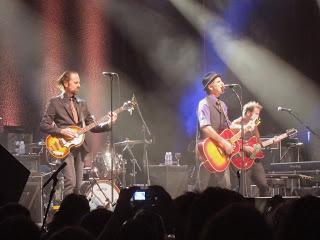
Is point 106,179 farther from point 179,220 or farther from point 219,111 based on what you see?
point 179,220

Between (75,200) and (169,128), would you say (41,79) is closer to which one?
(169,128)

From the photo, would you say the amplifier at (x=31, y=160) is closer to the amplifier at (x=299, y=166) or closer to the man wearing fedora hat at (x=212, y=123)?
the man wearing fedora hat at (x=212, y=123)

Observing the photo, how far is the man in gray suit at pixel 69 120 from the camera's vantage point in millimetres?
9000

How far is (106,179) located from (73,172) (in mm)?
2555

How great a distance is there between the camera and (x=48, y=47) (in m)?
13.6

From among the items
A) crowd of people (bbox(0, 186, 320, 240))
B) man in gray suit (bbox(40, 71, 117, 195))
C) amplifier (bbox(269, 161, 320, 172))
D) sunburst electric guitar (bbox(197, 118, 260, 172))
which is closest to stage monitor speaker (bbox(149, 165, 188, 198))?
amplifier (bbox(269, 161, 320, 172))

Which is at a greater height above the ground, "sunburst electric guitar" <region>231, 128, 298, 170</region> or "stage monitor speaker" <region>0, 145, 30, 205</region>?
"sunburst electric guitar" <region>231, 128, 298, 170</region>

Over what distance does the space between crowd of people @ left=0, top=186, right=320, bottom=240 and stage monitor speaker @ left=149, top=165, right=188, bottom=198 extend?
8260 millimetres

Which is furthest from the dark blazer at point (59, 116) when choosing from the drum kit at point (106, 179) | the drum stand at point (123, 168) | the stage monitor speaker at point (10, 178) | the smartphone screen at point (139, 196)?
the smartphone screen at point (139, 196)

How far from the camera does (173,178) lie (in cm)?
1238

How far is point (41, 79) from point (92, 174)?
2.99 m

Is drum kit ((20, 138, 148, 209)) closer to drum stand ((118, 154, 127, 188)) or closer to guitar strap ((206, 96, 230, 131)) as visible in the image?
drum stand ((118, 154, 127, 188))

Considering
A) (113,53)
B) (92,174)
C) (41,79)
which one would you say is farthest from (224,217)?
(113,53)

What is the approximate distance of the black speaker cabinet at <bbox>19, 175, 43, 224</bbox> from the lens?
908 cm
